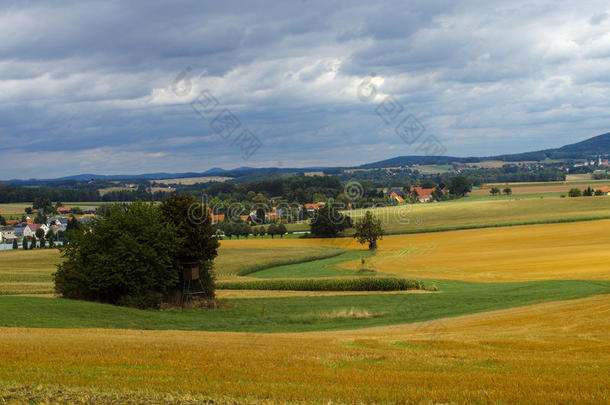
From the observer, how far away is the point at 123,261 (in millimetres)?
36188

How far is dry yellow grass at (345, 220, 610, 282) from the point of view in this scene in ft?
157

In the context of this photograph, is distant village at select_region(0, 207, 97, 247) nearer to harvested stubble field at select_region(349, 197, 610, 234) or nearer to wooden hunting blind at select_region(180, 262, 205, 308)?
harvested stubble field at select_region(349, 197, 610, 234)

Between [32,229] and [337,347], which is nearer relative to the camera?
[337,347]

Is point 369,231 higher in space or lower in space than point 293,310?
higher

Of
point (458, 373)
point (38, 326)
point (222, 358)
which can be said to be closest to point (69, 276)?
point (38, 326)

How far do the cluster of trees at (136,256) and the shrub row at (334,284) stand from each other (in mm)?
9128

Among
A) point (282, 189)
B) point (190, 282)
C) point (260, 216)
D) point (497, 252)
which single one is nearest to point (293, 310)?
point (190, 282)

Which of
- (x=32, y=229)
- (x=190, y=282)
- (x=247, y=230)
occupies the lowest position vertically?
(x=247, y=230)

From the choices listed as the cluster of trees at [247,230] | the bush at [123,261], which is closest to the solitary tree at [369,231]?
the cluster of trees at [247,230]

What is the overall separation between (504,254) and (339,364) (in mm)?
50628

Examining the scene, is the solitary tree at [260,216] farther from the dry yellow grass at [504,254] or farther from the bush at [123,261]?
the bush at [123,261]

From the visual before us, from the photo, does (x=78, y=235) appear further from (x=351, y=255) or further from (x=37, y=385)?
(x=351, y=255)

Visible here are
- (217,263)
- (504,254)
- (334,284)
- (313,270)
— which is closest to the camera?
(334,284)

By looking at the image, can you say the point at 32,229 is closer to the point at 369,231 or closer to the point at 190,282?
the point at 369,231
